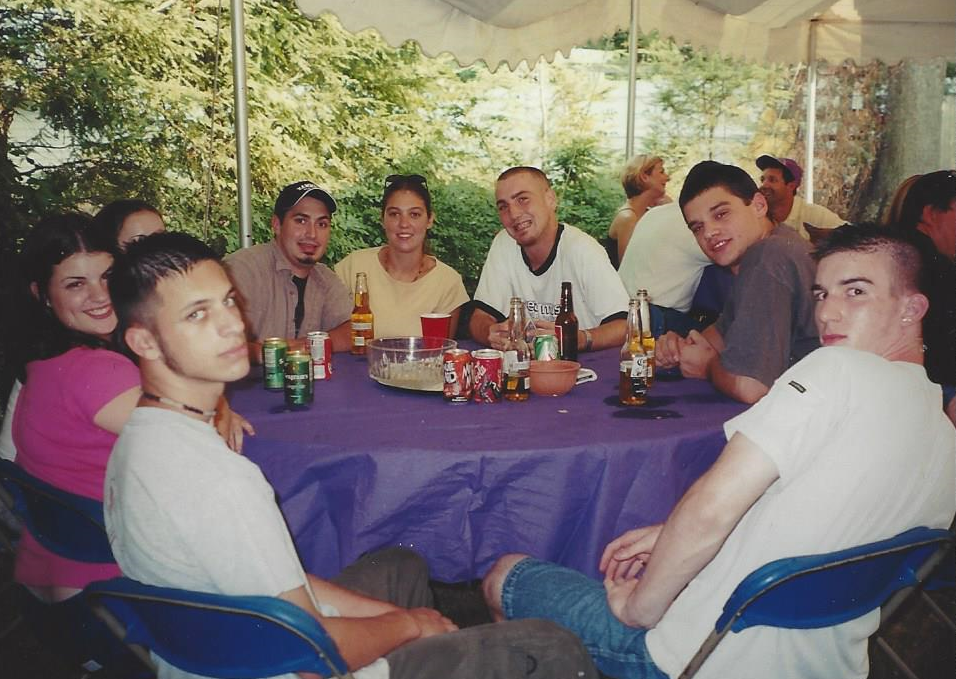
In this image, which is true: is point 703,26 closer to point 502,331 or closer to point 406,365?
point 502,331

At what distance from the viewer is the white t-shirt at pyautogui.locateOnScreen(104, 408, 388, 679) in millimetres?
1259

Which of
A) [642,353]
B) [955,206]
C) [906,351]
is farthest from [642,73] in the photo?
[906,351]

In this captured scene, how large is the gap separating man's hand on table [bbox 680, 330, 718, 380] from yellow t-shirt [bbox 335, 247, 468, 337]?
59.5 inches

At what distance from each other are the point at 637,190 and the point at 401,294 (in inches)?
119

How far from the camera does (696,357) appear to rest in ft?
8.86

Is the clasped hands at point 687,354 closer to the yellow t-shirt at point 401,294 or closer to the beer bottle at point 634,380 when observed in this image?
the beer bottle at point 634,380

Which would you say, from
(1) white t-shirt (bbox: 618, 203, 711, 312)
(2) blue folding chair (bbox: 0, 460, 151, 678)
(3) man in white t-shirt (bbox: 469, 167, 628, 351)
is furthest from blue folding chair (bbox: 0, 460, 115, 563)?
(1) white t-shirt (bbox: 618, 203, 711, 312)

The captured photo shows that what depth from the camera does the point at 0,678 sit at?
2.77m

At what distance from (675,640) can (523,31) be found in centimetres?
468

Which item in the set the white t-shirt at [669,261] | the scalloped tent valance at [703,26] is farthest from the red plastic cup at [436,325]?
the scalloped tent valance at [703,26]

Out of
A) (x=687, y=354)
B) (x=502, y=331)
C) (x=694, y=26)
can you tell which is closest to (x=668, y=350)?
(x=687, y=354)

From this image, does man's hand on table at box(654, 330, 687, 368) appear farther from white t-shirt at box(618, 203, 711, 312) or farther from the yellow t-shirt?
white t-shirt at box(618, 203, 711, 312)

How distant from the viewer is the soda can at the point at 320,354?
274cm

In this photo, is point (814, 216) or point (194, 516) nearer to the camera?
point (194, 516)
